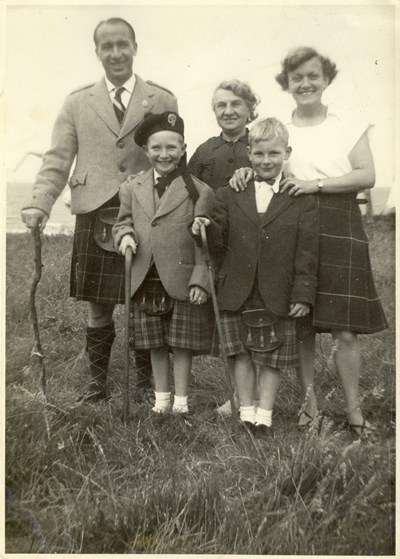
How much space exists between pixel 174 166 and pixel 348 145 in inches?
31.0

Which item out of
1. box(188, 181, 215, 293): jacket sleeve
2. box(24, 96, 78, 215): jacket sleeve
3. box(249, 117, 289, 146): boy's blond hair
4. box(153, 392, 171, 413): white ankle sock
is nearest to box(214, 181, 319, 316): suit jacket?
box(188, 181, 215, 293): jacket sleeve

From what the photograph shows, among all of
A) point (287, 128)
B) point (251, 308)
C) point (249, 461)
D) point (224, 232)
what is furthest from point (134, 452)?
point (287, 128)

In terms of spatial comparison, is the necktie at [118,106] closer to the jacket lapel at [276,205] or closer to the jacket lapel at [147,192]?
the jacket lapel at [147,192]

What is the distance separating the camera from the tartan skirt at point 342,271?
2.99 m

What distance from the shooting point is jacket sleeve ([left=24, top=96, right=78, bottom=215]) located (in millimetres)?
3209

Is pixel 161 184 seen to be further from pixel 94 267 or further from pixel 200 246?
pixel 94 267

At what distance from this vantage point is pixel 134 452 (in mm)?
2904

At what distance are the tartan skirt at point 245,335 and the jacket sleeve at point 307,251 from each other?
0.15 metres

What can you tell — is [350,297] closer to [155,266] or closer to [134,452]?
[155,266]

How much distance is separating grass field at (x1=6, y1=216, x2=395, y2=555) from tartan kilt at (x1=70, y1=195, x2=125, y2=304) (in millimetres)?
113

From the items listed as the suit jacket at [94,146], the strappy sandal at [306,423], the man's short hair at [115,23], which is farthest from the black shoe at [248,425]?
the man's short hair at [115,23]

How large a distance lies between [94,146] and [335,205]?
45.8 inches

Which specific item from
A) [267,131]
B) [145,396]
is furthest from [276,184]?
[145,396]

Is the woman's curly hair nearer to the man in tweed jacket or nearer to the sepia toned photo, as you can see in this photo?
the sepia toned photo
